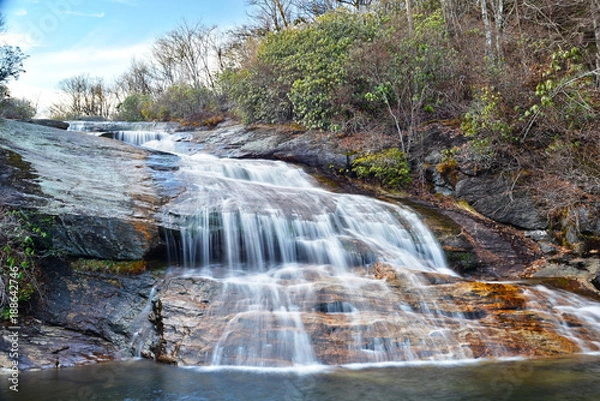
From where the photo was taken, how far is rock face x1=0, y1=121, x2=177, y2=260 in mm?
6930

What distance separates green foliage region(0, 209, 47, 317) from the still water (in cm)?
147

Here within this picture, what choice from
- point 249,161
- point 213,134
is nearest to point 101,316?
point 249,161

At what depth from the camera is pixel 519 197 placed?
9.81 m

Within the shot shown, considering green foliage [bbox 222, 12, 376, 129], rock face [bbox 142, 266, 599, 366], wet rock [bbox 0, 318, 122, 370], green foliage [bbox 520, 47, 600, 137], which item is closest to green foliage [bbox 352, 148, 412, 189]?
green foliage [bbox 222, 12, 376, 129]

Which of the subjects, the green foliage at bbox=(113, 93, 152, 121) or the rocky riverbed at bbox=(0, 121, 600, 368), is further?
the green foliage at bbox=(113, 93, 152, 121)

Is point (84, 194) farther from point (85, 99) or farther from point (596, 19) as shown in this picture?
point (85, 99)

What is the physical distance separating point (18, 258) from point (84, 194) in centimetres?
166

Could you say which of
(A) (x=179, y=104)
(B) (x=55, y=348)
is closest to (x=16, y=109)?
(A) (x=179, y=104)

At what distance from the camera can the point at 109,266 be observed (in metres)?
7.00

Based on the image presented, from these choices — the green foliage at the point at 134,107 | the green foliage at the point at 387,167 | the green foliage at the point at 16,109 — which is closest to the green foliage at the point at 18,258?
the green foliage at the point at 387,167

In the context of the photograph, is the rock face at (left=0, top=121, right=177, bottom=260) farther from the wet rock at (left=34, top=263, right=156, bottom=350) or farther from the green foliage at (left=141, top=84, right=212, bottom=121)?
the green foliage at (left=141, top=84, right=212, bottom=121)

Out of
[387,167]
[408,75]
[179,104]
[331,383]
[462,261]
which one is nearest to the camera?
[331,383]

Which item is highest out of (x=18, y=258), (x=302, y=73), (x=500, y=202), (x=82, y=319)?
(x=302, y=73)

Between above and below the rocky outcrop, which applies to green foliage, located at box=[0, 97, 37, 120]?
above
